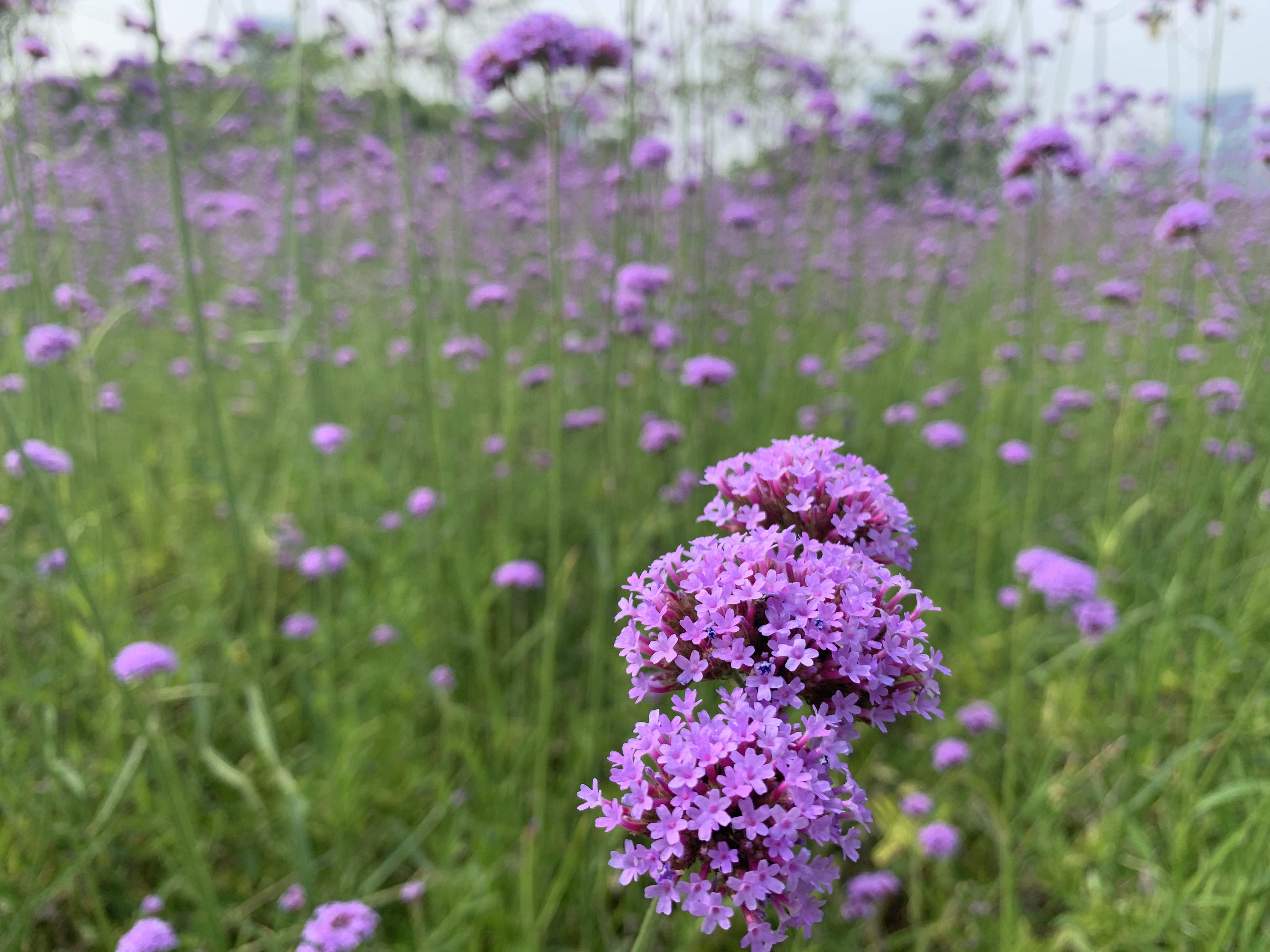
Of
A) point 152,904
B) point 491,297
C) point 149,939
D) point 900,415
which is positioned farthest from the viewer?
point 900,415

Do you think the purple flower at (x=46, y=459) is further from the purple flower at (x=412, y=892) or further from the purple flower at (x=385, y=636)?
the purple flower at (x=412, y=892)

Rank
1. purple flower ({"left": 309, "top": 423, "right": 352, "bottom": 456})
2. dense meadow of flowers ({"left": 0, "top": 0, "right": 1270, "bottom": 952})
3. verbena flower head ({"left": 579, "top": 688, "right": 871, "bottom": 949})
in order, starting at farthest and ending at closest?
purple flower ({"left": 309, "top": 423, "right": 352, "bottom": 456}) < dense meadow of flowers ({"left": 0, "top": 0, "right": 1270, "bottom": 952}) < verbena flower head ({"left": 579, "top": 688, "right": 871, "bottom": 949})

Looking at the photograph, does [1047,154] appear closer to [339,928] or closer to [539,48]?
[539,48]

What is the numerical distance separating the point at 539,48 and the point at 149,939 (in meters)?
2.24

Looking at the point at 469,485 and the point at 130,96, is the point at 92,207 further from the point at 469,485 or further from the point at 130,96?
the point at 469,485

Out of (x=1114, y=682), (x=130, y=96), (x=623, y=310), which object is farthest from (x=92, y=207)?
(x=1114, y=682)

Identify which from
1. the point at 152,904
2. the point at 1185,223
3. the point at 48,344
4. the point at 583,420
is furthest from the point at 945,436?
the point at 48,344

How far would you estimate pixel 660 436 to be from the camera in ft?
9.92

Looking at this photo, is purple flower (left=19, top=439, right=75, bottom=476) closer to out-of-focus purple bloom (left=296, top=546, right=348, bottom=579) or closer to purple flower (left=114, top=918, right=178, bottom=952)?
out-of-focus purple bloom (left=296, top=546, right=348, bottom=579)

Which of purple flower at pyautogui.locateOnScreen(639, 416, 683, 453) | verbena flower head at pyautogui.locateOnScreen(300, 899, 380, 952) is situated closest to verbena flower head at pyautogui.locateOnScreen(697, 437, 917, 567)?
verbena flower head at pyautogui.locateOnScreen(300, 899, 380, 952)

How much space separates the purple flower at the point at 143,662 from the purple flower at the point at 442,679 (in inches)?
28.7

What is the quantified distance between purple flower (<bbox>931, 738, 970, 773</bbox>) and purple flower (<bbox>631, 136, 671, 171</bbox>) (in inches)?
106

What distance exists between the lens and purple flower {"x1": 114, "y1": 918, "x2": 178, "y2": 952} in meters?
1.33

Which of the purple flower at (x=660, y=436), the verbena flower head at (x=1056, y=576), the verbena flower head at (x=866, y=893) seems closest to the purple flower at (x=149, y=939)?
the verbena flower head at (x=866, y=893)
